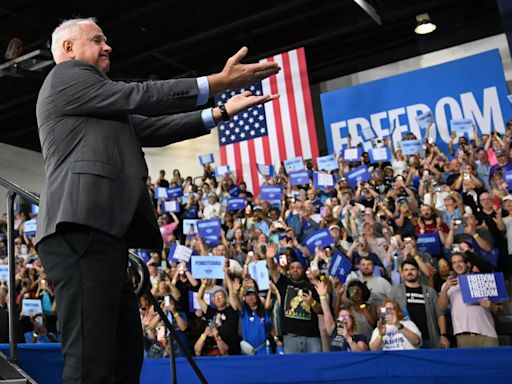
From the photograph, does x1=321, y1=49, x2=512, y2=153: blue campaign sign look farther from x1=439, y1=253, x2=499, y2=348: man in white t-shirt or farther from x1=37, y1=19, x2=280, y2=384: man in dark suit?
x1=37, y1=19, x2=280, y2=384: man in dark suit

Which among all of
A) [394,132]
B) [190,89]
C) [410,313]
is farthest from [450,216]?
[190,89]

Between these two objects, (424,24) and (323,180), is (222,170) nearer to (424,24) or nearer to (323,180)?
(323,180)

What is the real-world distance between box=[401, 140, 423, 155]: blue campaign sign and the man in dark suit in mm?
6184

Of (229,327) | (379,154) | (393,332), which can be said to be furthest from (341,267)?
(379,154)

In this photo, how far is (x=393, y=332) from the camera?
4.16 metres

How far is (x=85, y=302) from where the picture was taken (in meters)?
1.28

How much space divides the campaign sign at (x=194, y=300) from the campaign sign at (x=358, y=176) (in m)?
2.46

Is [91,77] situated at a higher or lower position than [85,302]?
higher

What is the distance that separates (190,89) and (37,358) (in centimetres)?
245

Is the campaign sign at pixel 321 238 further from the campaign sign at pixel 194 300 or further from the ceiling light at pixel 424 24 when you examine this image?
the ceiling light at pixel 424 24

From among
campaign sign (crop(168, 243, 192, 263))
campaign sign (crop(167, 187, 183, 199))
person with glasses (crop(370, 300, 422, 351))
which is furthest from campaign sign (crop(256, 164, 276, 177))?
person with glasses (crop(370, 300, 422, 351))

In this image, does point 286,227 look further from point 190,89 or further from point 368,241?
point 190,89

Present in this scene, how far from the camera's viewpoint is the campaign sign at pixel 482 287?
3842 millimetres

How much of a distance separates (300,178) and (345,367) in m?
4.07
